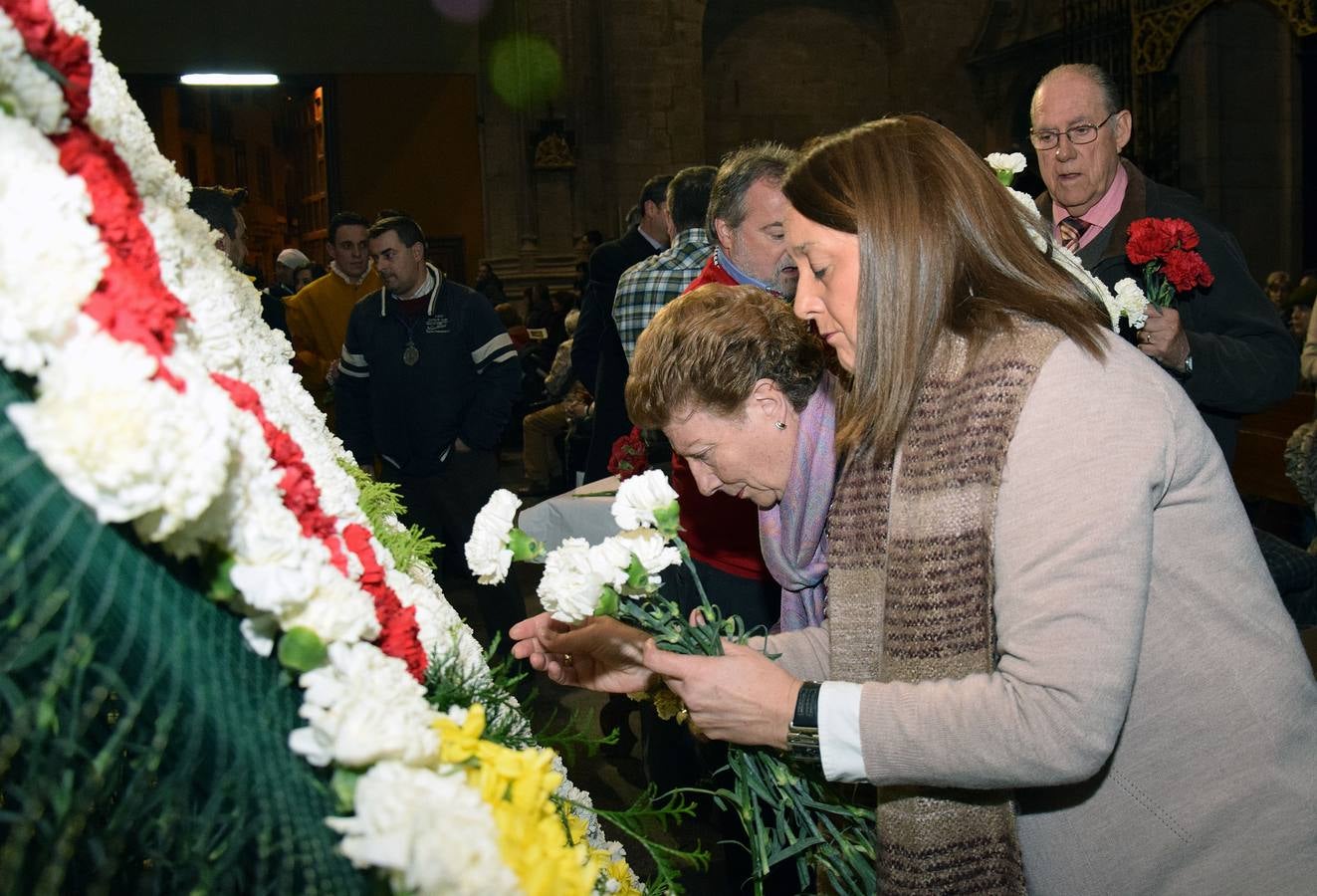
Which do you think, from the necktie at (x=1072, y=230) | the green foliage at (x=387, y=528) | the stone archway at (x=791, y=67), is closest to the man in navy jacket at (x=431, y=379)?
the necktie at (x=1072, y=230)

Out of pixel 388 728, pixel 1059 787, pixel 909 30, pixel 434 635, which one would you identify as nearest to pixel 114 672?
pixel 388 728

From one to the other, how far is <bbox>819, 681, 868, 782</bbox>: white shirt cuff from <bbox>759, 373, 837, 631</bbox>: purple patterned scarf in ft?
2.16

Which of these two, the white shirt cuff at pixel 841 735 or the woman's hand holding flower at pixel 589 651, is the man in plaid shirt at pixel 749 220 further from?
the white shirt cuff at pixel 841 735

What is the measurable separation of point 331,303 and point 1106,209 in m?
4.12

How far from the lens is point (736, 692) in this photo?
1.62 meters

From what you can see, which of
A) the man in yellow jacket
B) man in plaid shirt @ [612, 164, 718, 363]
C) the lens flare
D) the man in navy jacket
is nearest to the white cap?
the man in yellow jacket

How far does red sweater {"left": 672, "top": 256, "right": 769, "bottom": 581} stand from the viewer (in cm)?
302

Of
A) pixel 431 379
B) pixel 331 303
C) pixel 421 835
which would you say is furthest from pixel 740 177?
pixel 331 303

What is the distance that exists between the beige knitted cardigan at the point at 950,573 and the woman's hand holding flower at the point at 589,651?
0.51 meters

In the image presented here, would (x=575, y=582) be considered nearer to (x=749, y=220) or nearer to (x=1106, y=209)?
(x=749, y=220)

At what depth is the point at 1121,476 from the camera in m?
1.34

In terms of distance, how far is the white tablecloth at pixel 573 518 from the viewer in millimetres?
3379

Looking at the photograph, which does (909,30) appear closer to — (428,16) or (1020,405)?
(428,16)

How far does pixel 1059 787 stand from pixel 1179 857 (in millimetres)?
157
